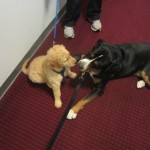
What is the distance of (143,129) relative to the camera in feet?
6.48

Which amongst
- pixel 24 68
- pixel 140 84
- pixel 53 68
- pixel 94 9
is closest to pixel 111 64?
pixel 53 68

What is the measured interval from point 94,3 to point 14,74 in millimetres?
1043

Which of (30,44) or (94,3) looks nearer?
(30,44)

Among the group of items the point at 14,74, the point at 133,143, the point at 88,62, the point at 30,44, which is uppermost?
the point at 88,62

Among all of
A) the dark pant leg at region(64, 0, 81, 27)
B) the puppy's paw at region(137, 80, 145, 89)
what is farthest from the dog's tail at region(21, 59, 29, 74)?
the puppy's paw at region(137, 80, 145, 89)

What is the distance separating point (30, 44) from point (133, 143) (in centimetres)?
120

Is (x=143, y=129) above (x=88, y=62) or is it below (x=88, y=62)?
below

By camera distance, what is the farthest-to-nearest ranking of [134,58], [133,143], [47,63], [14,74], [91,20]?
[91,20] → [14,74] → [134,58] → [133,143] → [47,63]

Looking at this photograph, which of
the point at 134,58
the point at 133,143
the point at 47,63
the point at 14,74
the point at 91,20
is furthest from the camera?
the point at 91,20

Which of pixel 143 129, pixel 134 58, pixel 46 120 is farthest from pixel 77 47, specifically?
pixel 143 129

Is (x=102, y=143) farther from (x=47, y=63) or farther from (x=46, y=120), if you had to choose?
(x=47, y=63)

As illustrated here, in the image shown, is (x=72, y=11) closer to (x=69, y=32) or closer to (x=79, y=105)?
(x=69, y=32)

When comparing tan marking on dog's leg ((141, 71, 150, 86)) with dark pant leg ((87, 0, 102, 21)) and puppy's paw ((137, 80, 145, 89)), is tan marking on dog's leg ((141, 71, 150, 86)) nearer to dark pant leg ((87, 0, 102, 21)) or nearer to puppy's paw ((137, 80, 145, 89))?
puppy's paw ((137, 80, 145, 89))

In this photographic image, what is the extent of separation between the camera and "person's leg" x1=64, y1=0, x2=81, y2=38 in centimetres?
236
